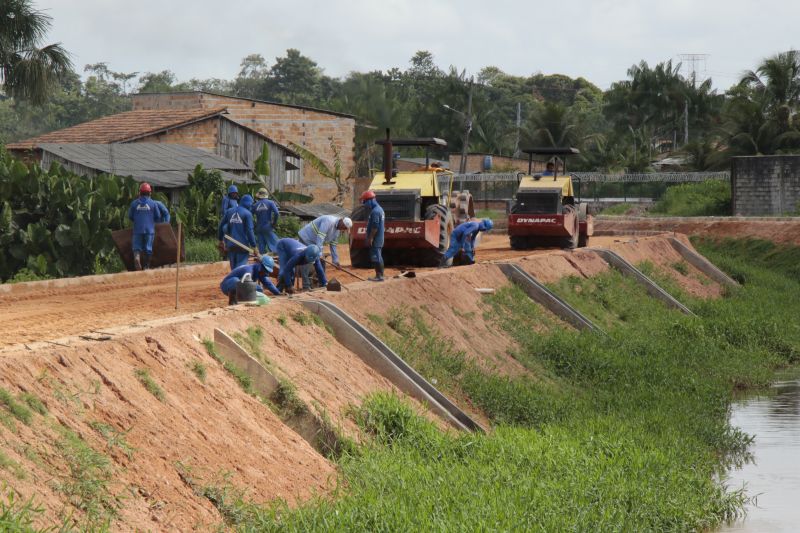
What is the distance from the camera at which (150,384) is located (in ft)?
34.8

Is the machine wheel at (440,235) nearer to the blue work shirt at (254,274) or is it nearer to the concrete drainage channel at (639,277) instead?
the concrete drainage channel at (639,277)

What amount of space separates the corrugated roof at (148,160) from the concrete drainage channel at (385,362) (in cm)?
1599

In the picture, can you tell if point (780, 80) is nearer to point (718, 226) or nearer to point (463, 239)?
point (718, 226)

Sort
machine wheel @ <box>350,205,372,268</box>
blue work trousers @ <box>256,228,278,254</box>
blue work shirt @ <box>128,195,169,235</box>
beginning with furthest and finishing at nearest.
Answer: machine wheel @ <box>350,205,372,268</box> → blue work shirt @ <box>128,195,169,235</box> → blue work trousers @ <box>256,228,278,254</box>

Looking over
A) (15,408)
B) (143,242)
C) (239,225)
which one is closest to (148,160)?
(143,242)

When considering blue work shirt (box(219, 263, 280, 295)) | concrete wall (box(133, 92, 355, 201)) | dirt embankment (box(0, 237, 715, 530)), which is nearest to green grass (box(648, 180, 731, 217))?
concrete wall (box(133, 92, 355, 201))

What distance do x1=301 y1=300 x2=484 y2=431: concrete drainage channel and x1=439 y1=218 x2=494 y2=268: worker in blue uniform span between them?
9604 millimetres

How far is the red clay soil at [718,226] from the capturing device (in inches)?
1618

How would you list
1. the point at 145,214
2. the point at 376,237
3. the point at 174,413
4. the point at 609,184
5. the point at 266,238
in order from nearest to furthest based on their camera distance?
1. the point at 174,413
2. the point at 376,237
3. the point at 266,238
4. the point at 145,214
5. the point at 609,184

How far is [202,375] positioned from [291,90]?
85.9 metres

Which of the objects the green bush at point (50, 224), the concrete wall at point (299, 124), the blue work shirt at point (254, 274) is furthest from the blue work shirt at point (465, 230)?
the concrete wall at point (299, 124)

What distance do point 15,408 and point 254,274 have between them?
7.77 meters

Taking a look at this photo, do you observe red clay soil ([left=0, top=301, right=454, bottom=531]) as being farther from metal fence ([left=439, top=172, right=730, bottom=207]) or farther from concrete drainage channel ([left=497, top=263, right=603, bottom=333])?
metal fence ([left=439, top=172, right=730, bottom=207])

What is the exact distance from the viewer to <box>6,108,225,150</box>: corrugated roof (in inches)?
1516
